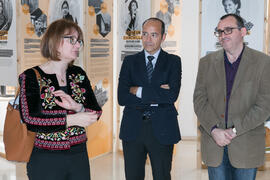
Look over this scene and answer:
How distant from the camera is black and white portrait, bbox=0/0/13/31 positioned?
525 cm

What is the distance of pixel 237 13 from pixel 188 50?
1.89m

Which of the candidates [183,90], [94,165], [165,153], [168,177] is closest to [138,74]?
[165,153]

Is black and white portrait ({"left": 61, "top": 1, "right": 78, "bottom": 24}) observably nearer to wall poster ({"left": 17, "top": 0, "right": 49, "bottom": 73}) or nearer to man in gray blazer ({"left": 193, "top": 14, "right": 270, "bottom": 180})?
wall poster ({"left": 17, "top": 0, "right": 49, "bottom": 73})

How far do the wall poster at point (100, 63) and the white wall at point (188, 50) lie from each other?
1.57 m

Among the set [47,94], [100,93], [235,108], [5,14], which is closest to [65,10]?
[5,14]

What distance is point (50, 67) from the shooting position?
2.36m

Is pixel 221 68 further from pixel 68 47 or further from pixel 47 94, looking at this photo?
pixel 47 94

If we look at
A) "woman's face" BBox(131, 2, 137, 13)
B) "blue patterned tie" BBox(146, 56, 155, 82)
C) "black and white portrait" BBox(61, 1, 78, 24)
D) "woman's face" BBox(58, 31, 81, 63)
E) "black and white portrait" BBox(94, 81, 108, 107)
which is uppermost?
"woman's face" BBox(131, 2, 137, 13)

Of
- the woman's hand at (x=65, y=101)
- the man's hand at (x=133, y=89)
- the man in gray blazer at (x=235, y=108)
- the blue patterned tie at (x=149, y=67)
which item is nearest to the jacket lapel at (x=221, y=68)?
the man in gray blazer at (x=235, y=108)

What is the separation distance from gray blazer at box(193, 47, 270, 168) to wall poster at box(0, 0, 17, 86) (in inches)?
133

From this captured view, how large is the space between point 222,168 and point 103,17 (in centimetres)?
364

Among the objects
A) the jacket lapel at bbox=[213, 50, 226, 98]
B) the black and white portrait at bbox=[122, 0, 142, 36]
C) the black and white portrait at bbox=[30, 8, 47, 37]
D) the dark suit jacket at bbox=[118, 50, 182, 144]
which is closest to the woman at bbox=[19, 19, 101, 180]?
the dark suit jacket at bbox=[118, 50, 182, 144]

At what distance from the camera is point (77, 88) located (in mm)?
2406

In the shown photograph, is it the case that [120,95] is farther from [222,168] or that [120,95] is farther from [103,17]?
[103,17]
